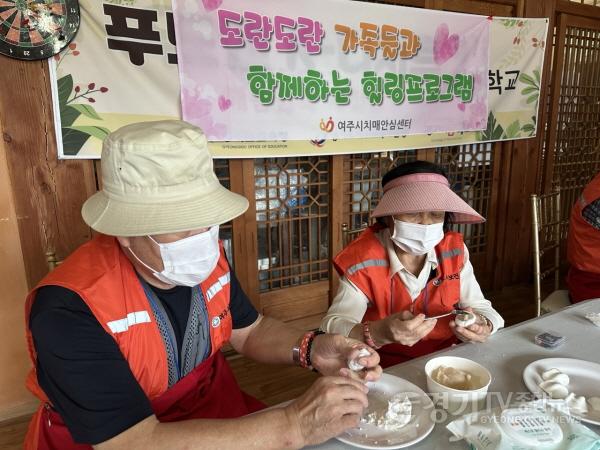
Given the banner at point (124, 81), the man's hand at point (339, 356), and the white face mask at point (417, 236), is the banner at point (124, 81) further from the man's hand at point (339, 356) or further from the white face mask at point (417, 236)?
the man's hand at point (339, 356)

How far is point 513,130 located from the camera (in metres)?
3.22

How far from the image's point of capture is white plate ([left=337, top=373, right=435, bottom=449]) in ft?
2.77

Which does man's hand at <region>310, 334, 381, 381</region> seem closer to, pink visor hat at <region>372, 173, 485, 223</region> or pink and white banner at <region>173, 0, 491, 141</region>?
pink visor hat at <region>372, 173, 485, 223</region>

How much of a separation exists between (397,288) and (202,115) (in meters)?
1.32

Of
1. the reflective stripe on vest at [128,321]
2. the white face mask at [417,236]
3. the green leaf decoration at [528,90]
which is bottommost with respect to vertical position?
the reflective stripe on vest at [128,321]

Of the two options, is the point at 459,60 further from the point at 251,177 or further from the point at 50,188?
the point at 50,188

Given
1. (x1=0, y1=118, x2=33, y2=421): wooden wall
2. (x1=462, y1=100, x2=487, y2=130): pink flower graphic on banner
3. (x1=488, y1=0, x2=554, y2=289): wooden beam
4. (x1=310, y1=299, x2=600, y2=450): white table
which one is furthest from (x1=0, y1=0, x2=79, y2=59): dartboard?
(x1=488, y1=0, x2=554, y2=289): wooden beam

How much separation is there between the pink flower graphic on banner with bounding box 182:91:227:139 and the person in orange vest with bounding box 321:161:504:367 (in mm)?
1042

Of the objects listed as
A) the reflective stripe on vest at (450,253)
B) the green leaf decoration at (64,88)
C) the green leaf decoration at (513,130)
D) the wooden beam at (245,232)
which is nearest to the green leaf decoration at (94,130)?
the green leaf decoration at (64,88)

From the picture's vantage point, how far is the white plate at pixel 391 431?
33.2 inches

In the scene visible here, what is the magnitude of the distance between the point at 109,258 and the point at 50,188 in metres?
1.25

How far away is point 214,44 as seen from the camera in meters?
2.14

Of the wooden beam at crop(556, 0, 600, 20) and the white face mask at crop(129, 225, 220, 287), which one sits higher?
the wooden beam at crop(556, 0, 600, 20)

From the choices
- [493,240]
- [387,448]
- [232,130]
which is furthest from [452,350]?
[493,240]
